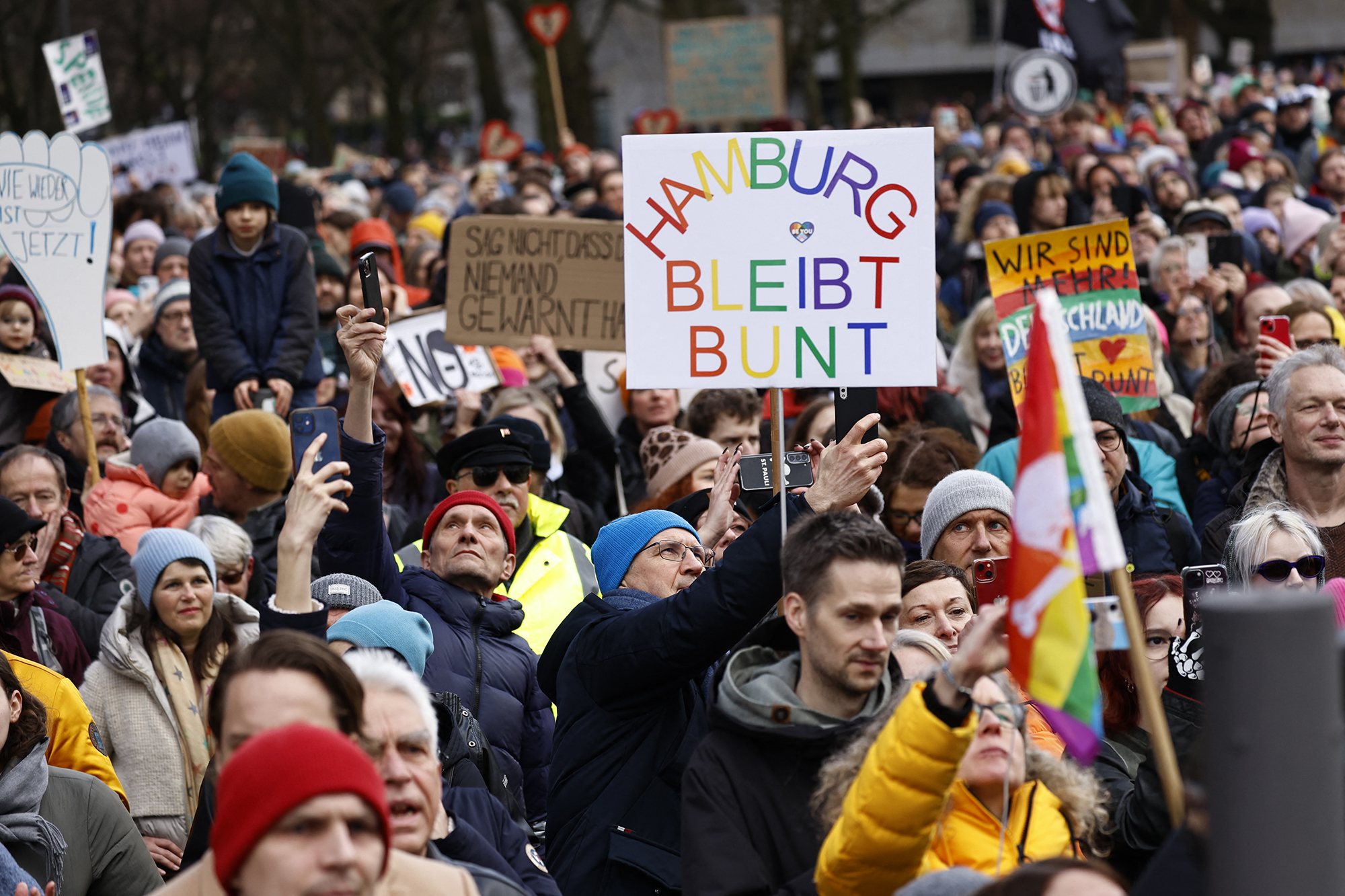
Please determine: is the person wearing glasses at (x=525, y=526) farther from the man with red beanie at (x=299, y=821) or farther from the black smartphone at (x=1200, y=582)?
the man with red beanie at (x=299, y=821)

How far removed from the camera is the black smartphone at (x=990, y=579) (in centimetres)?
427

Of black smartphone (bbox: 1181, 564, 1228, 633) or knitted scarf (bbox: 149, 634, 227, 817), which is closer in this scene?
black smartphone (bbox: 1181, 564, 1228, 633)

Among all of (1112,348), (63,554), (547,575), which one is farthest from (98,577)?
(1112,348)

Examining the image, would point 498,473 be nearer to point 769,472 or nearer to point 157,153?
point 769,472

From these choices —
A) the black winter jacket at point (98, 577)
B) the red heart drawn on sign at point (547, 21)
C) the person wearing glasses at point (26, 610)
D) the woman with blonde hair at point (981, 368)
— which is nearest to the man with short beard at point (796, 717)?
the person wearing glasses at point (26, 610)

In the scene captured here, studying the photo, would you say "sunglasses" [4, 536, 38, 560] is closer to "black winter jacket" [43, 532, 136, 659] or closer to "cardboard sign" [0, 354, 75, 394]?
"black winter jacket" [43, 532, 136, 659]

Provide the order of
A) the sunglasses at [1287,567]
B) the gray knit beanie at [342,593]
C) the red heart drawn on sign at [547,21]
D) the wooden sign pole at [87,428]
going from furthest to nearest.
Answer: the red heart drawn on sign at [547,21]
the wooden sign pole at [87,428]
the gray knit beanie at [342,593]
the sunglasses at [1287,567]

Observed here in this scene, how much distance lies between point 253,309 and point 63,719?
3.49m

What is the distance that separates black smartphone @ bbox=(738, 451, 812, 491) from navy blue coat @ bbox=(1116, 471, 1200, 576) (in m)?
2.08

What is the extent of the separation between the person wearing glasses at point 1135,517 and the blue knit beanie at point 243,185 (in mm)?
4048

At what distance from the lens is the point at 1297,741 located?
1896 mm

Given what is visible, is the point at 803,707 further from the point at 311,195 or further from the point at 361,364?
the point at 311,195

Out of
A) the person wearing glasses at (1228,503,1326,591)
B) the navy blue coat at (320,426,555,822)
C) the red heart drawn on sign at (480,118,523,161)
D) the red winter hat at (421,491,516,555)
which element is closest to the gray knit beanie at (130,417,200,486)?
the red winter hat at (421,491,516,555)

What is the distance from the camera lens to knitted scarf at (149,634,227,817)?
5.22 metres
